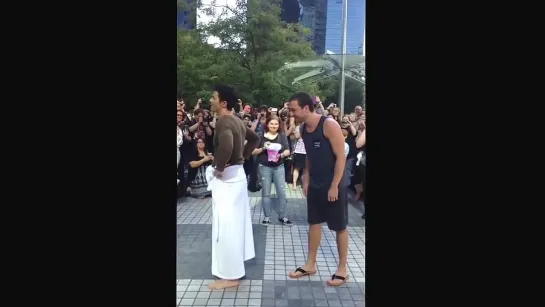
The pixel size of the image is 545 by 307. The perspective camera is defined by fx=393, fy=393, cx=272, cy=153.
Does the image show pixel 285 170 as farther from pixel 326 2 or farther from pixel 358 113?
pixel 326 2

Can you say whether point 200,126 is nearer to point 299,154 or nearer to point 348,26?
point 299,154

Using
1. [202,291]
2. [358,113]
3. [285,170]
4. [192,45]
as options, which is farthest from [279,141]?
[202,291]

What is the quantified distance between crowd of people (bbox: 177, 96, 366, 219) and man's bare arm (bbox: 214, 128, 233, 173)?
7 centimetres

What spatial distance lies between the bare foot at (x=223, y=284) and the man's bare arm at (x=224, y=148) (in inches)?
30.0

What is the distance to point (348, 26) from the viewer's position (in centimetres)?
240

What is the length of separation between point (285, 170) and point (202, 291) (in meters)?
1.00

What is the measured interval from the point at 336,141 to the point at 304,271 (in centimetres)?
91

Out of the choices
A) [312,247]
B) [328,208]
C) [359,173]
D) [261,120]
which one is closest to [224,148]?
[261,120]

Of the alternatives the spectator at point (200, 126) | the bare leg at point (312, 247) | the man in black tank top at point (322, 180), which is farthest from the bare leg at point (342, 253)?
the spectator at point (200, 126)

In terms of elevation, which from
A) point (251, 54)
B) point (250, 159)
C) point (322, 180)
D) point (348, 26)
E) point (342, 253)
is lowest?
point (342, 253)

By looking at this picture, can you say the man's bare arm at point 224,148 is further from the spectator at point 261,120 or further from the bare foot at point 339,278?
the bare foot at point 339,278

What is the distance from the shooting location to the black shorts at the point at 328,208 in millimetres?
2610
